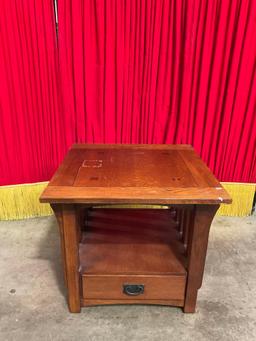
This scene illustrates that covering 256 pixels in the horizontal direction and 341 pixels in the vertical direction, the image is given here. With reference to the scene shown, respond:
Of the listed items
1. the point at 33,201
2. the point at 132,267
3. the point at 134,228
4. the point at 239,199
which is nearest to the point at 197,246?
the point at 132,267

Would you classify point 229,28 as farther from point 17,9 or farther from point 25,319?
point 25,319

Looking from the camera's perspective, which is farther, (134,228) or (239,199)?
(239,199)

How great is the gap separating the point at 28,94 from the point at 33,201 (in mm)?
685

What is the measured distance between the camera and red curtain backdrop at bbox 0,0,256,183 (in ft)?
4.61

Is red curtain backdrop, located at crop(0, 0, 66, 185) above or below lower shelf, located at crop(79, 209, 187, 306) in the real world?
above

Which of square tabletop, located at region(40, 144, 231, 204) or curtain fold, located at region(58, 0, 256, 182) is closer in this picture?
square tabletop, located at region(40, 144, 231, 204)

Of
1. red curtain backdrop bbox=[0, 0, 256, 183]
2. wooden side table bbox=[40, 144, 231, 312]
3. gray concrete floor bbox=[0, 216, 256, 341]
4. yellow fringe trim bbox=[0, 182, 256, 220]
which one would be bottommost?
gray concrete floor bbox=[0, 216, 256, 341]

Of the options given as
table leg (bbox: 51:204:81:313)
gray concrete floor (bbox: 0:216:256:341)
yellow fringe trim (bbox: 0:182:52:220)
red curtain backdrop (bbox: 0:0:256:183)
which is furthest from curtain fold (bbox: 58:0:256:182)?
table leg (bbox: 51:204:81:313)

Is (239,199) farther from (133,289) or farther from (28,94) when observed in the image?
(28,94)

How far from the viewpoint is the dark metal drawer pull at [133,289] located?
3.33 ft

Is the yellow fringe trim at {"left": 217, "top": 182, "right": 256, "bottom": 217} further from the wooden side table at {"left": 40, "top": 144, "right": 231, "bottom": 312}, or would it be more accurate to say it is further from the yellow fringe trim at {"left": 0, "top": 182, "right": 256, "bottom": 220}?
the wooden side table at {"left": 40, "top": 144, "right": 231, "bottom": 312}

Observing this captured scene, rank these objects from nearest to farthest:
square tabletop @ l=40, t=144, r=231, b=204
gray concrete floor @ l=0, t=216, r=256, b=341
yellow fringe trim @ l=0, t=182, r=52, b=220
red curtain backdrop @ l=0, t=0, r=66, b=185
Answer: square tabletop @ l=40, t=144, r=231, b=204 < gray concrete floor @ l=0, t=216, r=256, b=341 < red curtain backdrop @ l=0, t=0, r=66, b=185 < yellow fringe trim @ l=0, t=182, r=52, b=220

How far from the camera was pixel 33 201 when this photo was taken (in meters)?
1.71

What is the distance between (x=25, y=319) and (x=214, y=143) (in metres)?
1.39
